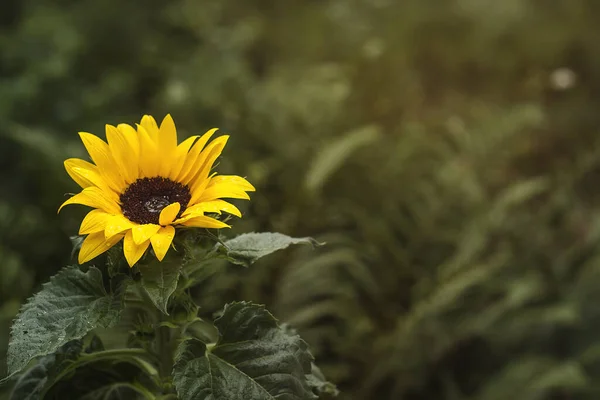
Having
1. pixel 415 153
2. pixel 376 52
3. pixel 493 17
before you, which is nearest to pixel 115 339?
pixel 415 153

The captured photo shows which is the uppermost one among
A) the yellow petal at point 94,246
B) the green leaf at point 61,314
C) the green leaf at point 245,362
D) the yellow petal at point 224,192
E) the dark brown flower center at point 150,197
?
the dark brown flower center at point 150,197

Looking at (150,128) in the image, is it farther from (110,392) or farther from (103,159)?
(110,392)

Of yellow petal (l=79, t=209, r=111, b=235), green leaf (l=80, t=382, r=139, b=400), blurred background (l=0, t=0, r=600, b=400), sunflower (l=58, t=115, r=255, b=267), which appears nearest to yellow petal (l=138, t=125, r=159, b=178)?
sunflower (l=58, t=115, r=255, b=267)

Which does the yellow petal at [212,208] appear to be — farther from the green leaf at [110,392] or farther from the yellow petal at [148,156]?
the green leaf at [110,392]

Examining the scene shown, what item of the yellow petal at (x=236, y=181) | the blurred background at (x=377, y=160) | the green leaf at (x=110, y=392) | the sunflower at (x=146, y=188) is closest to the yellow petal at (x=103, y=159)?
the sunflower at (x=146, y=188)

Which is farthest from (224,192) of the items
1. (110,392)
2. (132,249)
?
(110,392)
